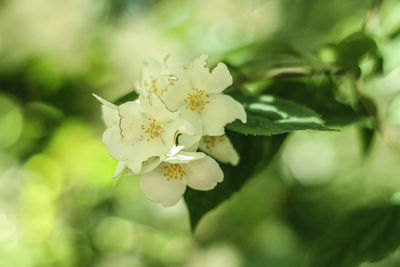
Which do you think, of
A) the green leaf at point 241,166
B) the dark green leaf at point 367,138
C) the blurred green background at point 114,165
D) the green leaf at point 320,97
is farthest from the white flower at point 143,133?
the blurred green background at point 114,165

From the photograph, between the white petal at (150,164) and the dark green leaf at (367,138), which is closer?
the white petal at (150,164)

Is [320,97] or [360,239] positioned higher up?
[320,97]

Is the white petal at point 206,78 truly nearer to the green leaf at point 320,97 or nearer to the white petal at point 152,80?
the white petal at point 152,80

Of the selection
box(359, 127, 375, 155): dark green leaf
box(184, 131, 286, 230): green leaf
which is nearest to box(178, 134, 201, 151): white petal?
box(184, 131, 286, 230): green leaf

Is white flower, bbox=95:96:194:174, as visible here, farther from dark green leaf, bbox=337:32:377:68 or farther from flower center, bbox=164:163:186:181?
dark green leaf, bbox=337:32:377:68

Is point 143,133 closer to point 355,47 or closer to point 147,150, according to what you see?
point 147,150

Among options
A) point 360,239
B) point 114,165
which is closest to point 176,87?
point 360,239
